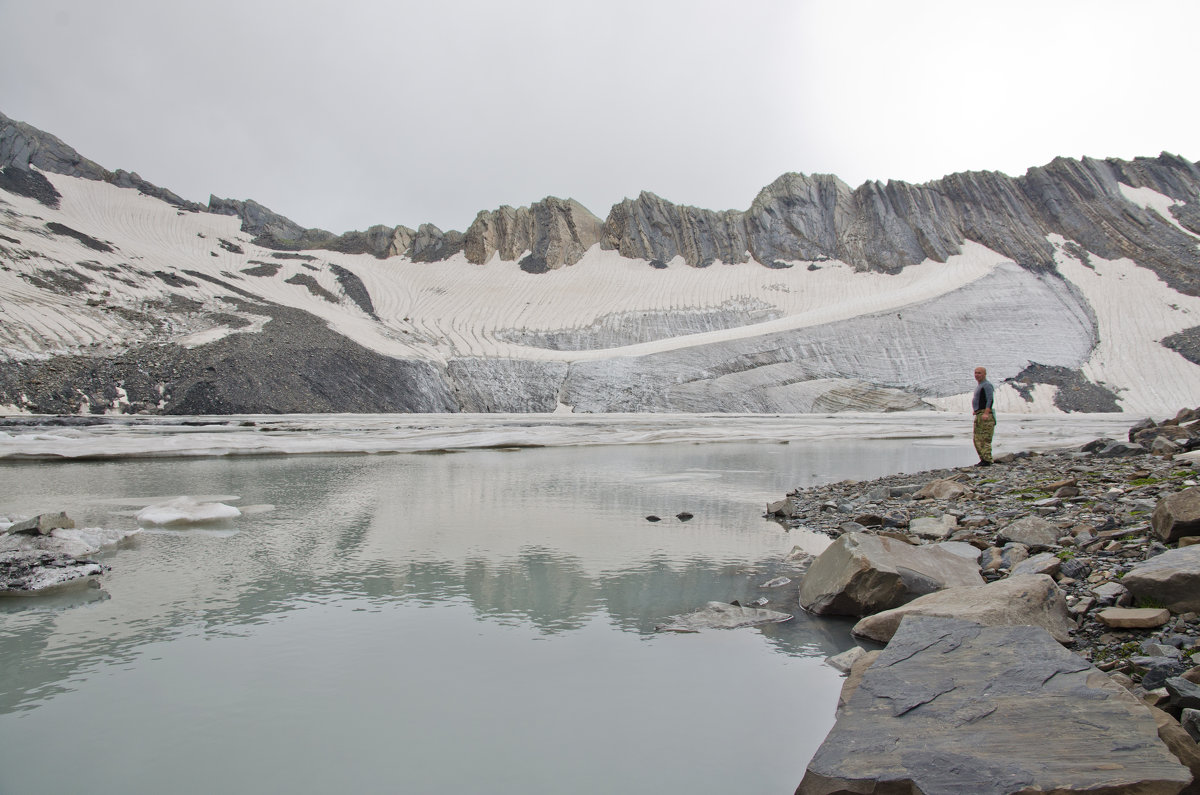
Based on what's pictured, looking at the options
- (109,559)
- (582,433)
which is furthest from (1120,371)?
(109,559)

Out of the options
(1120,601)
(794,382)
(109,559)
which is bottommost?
(109,559)

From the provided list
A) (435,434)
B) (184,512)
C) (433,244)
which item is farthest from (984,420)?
(433,244)

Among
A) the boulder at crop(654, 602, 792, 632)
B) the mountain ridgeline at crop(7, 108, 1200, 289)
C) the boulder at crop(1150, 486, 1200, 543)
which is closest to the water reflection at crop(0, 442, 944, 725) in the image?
the boulder at crop(654, 602, 792, 632)

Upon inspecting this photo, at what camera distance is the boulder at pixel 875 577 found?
4.43 meters

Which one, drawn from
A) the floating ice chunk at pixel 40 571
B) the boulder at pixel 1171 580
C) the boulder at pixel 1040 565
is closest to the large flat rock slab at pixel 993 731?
the boulder at pixel 1171 580

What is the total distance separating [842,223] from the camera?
2462 inches

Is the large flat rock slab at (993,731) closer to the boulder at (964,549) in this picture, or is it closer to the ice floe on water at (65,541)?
the boulder at (964,549)

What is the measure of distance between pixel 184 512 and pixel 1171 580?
8550 mm

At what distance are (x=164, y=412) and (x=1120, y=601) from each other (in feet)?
91.0

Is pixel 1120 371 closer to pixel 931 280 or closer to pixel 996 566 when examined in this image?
pixel 931 280

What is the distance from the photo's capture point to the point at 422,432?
20875 mm

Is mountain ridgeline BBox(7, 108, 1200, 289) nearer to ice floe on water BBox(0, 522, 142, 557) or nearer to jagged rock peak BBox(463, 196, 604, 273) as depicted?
jagged rock peak BBox(463, 196, 604, 273)

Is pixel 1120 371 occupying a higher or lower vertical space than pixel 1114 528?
higher

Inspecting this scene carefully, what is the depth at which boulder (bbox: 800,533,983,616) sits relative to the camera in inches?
174
